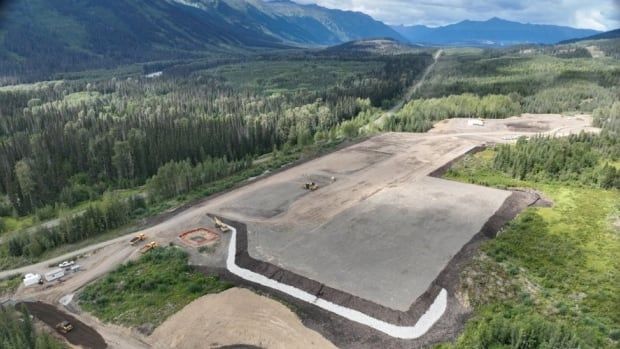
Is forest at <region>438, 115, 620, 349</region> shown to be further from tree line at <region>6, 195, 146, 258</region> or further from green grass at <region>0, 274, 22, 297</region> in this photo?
tree line at <region>6, 195, 146, 258</region>

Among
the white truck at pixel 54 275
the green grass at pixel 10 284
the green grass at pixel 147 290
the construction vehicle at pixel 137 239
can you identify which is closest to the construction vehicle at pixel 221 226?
the green grass at pixel 147 290

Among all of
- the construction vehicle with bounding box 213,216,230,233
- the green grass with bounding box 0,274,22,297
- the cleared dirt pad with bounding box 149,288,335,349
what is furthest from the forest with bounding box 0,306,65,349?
the construction vehicle with bounding box 213,216,230,233

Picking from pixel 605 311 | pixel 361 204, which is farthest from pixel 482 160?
pixel 605 311

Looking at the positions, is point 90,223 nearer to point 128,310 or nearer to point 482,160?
point 128,310

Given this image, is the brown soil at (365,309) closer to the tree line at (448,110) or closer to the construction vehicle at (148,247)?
the construction vehicle at (148,247)

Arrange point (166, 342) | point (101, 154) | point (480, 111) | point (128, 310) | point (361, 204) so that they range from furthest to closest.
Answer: point (480, 111)
point (101, 154)
point (361, 204)
point (128, 310)
point (166, 342)

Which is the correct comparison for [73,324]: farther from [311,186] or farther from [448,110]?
[448,110]
